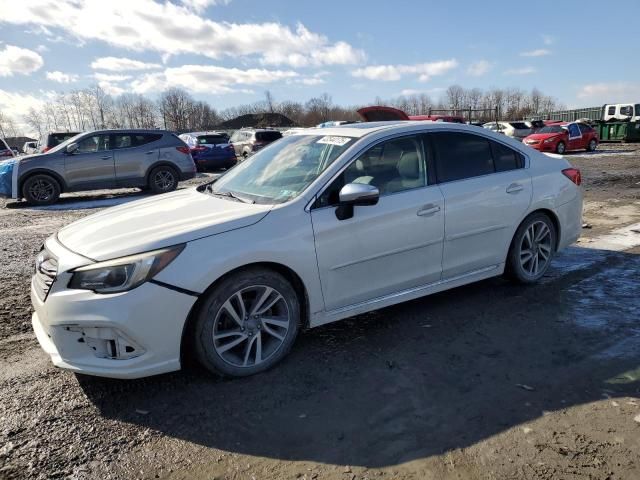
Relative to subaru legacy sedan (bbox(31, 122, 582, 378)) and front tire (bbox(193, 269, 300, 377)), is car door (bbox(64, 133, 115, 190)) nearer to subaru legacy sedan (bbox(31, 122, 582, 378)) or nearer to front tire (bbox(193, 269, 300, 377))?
subaru legacy sedan (bbox(31, 122, 582, 378))

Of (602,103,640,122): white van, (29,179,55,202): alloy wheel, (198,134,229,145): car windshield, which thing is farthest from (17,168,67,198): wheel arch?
(602,103,640,122): white van

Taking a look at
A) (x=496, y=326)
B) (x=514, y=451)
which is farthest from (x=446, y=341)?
(x=514, y=451)

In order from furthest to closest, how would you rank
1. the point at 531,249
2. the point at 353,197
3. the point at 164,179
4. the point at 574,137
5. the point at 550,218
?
the point at 574,137, the point at 164,179, the point at 550,218, the point at 531,249, the point at 353,197

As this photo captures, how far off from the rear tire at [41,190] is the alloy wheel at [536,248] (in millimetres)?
10788

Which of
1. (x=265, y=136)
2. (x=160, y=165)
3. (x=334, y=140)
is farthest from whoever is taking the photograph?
(x=265, y=136)

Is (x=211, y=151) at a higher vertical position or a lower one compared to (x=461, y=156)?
lower

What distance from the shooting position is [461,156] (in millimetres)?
4422

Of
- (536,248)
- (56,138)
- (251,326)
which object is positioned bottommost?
(536,248)

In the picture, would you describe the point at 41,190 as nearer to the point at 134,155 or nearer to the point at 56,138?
the point at 134,155

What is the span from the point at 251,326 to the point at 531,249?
3000mm

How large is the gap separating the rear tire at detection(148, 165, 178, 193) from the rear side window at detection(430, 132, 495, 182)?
998 centimetres

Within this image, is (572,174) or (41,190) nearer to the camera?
(572,174)

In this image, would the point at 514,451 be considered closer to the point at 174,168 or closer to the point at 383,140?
the point at 383,140

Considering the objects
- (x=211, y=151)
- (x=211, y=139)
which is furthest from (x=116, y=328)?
A: (x=211, y=139)
